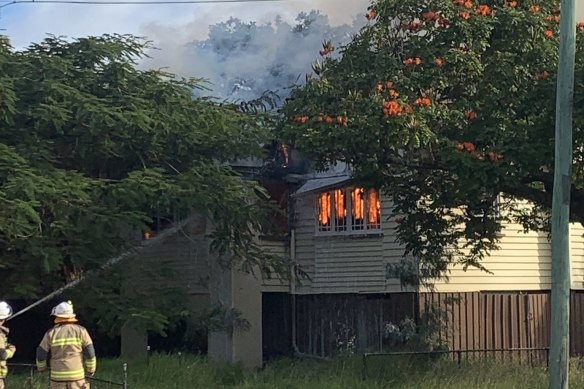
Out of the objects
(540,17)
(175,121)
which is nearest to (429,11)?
(540,17)

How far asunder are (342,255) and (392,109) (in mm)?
8349

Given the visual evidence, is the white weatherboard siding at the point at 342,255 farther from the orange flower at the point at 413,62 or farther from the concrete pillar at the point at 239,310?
the orange flower at the point at 413,62

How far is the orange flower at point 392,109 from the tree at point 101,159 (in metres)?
3.83

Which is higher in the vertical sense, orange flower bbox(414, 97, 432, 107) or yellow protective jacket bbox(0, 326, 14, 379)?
orange flower bbox(414, 97, 432, 107)

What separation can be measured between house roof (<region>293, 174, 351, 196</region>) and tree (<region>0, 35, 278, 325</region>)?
3.11 metres

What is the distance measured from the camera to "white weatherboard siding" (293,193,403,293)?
21891mm

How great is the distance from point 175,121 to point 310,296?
6950 mm

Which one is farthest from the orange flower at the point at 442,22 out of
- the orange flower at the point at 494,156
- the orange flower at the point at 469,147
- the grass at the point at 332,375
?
the grass at the point at 332,375

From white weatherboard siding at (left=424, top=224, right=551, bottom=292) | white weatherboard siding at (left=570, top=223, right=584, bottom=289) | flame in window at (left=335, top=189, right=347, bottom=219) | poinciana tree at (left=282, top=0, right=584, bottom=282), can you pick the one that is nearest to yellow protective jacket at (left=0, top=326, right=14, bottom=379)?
poinciana tree at (left=282, top=0, right=584, bottom=282)

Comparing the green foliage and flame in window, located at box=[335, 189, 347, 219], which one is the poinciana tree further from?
flame in window, located at box=[335, 189, 347, 219]

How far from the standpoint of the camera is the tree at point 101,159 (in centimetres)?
1595

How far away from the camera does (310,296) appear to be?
75.9 feet

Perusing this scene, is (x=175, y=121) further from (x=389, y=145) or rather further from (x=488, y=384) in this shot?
(x=488, y=384)

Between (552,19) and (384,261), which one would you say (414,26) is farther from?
(384,261)
